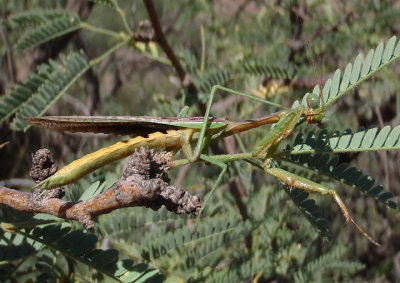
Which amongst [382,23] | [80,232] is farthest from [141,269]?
[382,23]

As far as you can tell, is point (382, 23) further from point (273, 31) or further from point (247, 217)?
point (247, 217)

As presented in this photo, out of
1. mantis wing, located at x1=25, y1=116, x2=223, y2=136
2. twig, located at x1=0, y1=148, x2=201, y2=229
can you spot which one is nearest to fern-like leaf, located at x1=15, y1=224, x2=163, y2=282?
twig, located at x1=0, y1=148, x2=201, y2=229

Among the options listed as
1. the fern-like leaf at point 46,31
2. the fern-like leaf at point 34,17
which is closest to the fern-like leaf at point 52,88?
the fern-like leaf at point 46,31

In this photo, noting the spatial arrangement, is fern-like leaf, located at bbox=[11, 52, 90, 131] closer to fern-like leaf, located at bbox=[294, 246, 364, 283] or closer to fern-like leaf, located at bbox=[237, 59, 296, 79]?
fern-like leaf, located at bbox=[237, 59, 296, 79]

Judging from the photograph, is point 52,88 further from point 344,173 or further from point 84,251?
point 344,173

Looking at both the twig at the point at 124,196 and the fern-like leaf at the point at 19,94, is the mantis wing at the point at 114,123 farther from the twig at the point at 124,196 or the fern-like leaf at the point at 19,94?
the fern-like leaf at the point at 19,94

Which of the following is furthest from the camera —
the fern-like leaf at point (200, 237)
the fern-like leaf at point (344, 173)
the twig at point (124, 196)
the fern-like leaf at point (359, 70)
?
the fern-like leaf at point (200, 237)

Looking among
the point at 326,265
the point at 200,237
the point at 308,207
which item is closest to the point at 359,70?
the point at 308,207

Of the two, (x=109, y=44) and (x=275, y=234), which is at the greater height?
(x=109, y=44)
